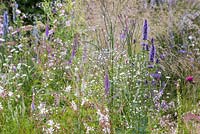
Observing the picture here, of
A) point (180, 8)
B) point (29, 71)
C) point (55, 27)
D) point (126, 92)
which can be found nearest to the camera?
point (126, 92)

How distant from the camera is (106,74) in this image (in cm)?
317

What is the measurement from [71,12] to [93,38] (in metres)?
0.44

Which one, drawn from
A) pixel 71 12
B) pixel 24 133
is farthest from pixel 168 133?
pixel 71 12

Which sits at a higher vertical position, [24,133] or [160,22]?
[160,22]

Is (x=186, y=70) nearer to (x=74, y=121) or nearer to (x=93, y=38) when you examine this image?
(x=93, y=38)

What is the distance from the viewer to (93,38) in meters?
5.42

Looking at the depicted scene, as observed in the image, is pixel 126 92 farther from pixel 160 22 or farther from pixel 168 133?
pixel 160 22

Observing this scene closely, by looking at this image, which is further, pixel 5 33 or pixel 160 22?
pixel 160 22

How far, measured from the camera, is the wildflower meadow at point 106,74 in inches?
128

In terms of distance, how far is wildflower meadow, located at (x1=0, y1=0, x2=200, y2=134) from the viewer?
325 cm

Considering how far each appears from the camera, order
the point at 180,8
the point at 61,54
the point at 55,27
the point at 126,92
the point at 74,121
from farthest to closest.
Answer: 1. the point at 180,8
2. the point at 55,27
3. the point at 61,54
4. the point at 126,92
5. the point at 74,121

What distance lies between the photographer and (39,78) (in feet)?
15.3

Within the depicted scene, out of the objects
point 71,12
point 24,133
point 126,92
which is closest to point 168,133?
point 126,92

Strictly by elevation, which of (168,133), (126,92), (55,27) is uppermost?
(55,27)
